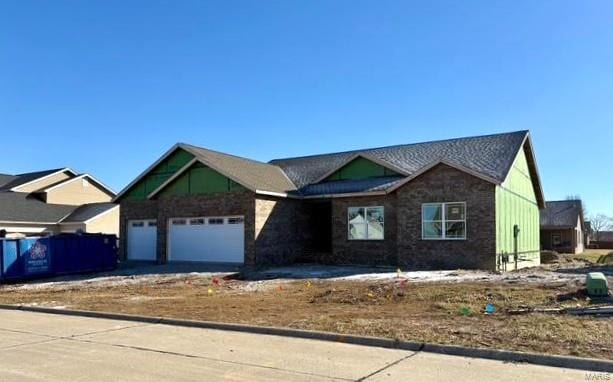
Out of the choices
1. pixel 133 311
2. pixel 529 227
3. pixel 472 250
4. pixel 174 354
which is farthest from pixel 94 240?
pixel 529 227

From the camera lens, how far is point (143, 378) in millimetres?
7020

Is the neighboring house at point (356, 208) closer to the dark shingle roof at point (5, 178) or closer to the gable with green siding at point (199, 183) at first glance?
the gable with green siding at point (199, 183)

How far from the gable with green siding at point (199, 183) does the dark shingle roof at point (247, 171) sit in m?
0.34

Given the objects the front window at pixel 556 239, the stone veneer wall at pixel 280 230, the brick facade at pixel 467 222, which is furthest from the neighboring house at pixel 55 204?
the front window at pixel 556 239

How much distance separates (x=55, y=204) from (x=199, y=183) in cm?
2066

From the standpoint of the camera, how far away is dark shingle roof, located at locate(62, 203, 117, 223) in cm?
3899

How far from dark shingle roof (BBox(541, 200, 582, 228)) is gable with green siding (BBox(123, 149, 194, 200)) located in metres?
38.2

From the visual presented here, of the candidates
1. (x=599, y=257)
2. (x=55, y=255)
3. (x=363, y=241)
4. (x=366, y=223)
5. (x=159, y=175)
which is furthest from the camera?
(x=599, y=257)

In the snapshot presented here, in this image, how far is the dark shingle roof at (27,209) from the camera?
118ft

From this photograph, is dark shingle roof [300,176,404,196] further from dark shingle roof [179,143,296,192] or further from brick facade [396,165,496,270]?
brick facade [396,165,496,270]

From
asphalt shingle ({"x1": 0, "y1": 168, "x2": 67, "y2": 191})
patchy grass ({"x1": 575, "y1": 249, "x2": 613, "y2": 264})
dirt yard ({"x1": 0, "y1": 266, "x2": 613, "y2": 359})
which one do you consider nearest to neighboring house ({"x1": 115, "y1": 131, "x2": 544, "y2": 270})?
dirt yard ({"x1": 0, "y1": 266, "x2": 613, "y2": 359})

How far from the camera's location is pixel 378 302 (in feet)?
44.7

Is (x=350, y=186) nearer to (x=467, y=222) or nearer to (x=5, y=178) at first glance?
(x=467, y=222)

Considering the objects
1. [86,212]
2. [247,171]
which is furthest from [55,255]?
[86,212]
